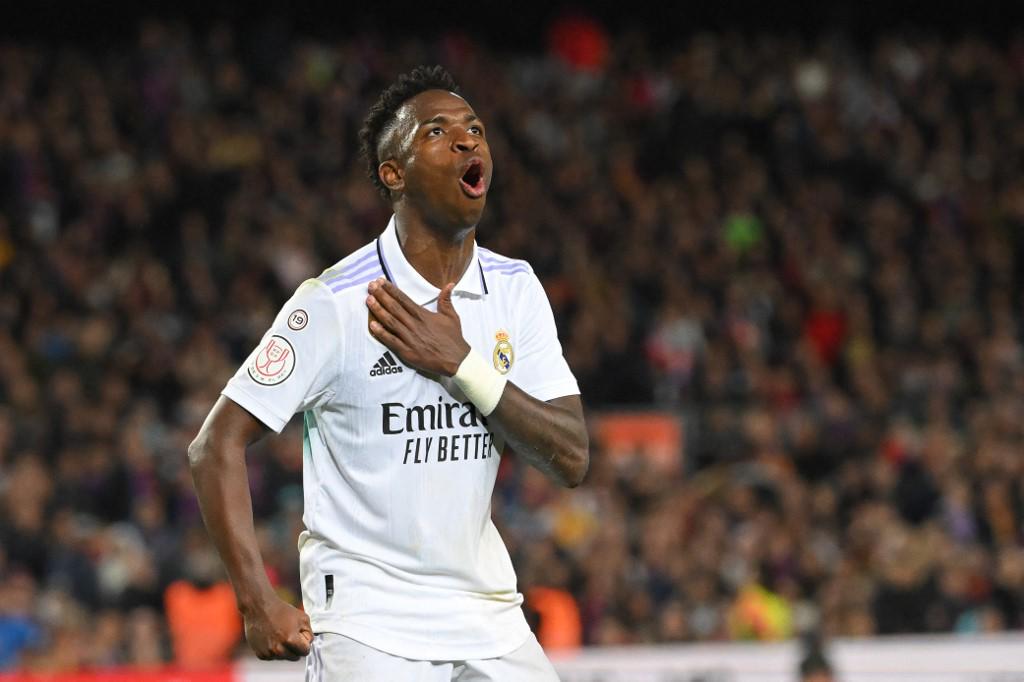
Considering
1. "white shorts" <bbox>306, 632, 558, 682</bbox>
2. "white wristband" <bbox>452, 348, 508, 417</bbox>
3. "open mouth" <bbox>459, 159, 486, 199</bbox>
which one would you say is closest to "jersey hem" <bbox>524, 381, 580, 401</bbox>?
"white wristband" <bbox>452, 348, 508, 417</bbox>

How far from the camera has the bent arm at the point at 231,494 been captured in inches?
134

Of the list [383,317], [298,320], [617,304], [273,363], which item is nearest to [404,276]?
[383,317]

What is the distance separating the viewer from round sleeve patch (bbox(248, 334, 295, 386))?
3.52 m

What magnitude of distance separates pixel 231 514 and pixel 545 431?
2.40ft

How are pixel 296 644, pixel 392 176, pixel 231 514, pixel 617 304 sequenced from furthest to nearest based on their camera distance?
pixel 617 304
pixel 392 176
pixel 231 514
pixel 296 644

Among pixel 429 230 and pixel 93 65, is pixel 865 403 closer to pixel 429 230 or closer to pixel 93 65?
pixel 93 65

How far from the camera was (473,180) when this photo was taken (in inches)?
147

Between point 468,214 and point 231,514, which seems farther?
point 468,214

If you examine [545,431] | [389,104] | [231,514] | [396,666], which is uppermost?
[389,104]

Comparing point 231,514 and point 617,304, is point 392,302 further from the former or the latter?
point 617,304

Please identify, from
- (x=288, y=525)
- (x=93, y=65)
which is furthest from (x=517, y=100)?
(x=288, y=525)

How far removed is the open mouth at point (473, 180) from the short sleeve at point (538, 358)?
0.33m

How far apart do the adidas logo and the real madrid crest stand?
0.26 metres

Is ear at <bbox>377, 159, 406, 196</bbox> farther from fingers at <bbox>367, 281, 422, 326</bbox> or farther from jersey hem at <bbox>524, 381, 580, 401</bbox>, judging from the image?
jersey hem at <bbox>524, 381, 580, 401</bbox>
